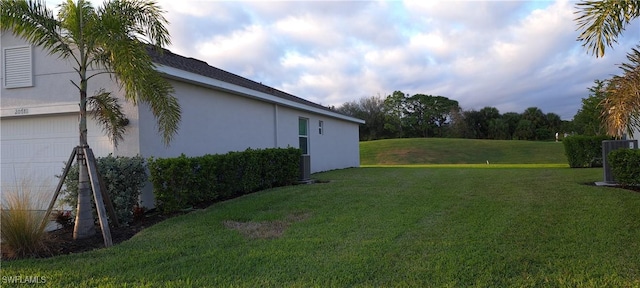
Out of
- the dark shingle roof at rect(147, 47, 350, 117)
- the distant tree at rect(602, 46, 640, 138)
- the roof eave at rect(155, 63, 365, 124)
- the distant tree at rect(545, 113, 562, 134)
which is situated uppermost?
the distant tree at rect(545, 113, 562, 134)

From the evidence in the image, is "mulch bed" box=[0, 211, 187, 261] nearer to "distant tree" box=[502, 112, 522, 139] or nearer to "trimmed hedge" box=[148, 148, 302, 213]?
"trimmed hedge" box=[148, 148, 302, 213]

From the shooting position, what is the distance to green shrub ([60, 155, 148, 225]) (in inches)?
264

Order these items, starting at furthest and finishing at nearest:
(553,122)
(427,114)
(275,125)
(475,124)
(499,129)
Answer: (427,114) → (475,124) → (553,122) → (499,129) → (275,125)

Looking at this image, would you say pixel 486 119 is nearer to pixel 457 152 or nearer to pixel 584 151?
pixel 457 152

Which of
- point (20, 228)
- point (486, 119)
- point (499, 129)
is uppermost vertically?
point (486, 119)

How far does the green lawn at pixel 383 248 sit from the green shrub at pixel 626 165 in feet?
5.03

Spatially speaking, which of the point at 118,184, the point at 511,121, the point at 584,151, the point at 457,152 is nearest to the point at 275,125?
the point at 118,184

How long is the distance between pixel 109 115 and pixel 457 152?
34.9m

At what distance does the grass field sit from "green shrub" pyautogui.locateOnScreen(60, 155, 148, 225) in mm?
748

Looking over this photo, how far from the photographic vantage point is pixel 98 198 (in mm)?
5797

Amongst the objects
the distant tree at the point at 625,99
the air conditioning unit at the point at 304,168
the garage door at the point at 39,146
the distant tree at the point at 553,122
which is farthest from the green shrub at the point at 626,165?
the distant tree at the point at 553,122

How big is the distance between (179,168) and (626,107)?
296 inches

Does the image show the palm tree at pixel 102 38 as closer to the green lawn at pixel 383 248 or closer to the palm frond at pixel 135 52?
the palm frond at pixel 135 52

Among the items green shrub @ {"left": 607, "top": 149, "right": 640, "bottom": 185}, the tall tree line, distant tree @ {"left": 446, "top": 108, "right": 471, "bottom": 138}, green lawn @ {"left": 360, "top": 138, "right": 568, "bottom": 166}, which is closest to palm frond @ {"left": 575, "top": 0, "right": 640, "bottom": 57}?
green shrub @ {"left": 607, "top": 149, "right": 640, "bottom": 185}
